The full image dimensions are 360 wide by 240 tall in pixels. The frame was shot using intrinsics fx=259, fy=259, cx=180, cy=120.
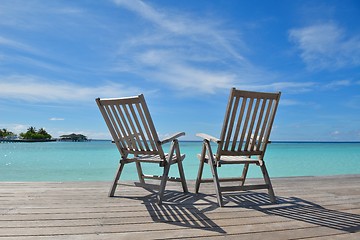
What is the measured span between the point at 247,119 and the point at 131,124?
126cm

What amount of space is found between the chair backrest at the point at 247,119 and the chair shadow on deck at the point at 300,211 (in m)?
0.52

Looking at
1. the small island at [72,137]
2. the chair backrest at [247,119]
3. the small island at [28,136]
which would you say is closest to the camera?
the chair backrest at [247,119]

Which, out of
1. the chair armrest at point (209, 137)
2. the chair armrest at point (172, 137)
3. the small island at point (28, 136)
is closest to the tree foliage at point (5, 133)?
the small island at point (28, 136)

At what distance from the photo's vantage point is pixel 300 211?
241 centimetres

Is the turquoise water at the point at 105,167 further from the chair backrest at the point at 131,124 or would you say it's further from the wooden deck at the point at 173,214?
the chair backrest at the point at 131,124

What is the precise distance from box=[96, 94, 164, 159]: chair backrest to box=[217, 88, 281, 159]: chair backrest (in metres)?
0.75

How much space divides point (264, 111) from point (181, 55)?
6.73m

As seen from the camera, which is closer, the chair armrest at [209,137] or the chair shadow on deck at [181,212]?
the chair shadow on deck at [181,212]

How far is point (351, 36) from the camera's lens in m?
9.98

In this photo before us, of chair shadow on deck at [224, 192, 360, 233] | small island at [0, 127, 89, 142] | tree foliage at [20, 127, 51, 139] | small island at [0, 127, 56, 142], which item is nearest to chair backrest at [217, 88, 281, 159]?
chair shadow on deck at [224, 192, 360, 233]

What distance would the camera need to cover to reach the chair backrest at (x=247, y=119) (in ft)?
8.70

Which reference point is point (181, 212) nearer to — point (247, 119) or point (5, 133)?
point (247, 119)

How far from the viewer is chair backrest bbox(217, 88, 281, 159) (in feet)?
8.70

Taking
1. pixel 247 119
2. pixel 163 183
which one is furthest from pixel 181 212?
pixel 247 119
